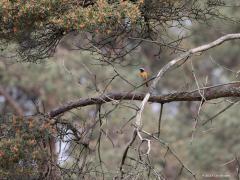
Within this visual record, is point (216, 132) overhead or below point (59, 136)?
overhead

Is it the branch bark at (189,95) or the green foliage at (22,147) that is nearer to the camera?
the green foliage at (22,147)

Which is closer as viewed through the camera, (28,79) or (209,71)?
(28,79)

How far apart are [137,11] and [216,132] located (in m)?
12.7

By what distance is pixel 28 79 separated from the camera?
18375 mm

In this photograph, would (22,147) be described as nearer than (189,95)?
Yes

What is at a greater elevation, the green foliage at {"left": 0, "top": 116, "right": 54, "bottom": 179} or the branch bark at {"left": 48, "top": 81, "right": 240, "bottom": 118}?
the branch bark at {"left": 48, "top": 81, "right": 240, "bottom": 118}

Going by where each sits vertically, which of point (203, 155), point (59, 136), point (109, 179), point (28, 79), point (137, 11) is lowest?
point (109, 179)

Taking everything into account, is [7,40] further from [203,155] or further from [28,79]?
[203,155]

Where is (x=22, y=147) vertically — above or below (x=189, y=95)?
below

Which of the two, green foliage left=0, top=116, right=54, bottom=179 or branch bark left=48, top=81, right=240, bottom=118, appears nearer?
green foliage left=0, top=116, right=54, bottom=179

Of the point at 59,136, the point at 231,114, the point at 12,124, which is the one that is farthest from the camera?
the point at 231,114

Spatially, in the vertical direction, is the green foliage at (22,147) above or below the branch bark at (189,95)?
below

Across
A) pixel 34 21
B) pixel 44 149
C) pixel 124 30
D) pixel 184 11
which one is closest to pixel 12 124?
pixel 44 149

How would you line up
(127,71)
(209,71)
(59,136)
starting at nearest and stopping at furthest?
(59,136)
(127,71)
(209,71)
